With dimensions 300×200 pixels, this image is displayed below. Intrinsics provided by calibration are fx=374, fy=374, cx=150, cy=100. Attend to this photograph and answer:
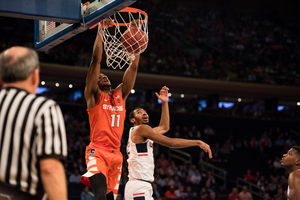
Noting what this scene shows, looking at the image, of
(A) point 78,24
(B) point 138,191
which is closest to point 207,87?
(B) point 138,191

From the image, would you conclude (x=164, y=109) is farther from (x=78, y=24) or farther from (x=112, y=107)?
(x=78, y=24)

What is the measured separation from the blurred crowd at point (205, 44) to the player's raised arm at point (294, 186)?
11.9 meters

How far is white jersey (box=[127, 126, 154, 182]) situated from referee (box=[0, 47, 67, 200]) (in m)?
3.01

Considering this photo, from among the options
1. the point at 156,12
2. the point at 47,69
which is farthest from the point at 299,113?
the point at 47,69

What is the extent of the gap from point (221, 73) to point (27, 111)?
53.5 feet

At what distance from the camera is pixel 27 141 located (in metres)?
2.12

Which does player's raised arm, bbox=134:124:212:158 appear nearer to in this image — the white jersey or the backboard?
the white jersey

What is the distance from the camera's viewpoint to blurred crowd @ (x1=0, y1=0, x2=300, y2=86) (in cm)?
1614

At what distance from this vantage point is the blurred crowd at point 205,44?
1614 centimetres

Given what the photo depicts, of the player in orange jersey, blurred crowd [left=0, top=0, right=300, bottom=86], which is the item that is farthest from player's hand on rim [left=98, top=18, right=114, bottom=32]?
blurred crowd [left=0, top=0, right=300, bottom=86]

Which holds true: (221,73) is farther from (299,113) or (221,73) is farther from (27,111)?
(27,111)

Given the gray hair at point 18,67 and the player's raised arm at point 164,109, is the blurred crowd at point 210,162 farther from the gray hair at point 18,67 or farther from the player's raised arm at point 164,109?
the gray hair at point 18,67

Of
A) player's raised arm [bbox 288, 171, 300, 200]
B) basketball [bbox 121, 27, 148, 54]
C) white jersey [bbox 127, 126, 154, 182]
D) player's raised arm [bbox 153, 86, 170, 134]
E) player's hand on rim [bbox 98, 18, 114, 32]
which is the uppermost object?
player's hand on rim [bbox 98, 18, 114, 32]

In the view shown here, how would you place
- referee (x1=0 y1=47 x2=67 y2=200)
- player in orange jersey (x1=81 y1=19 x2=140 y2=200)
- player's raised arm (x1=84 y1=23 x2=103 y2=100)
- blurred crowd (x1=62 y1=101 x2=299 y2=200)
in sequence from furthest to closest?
blurred crowd (x1=62 y1=101 x2=299 y2=200), player's raised arm (x1=84 y1=23 x2=103 y2=100), player in orange jersey (x1=81 y1=19 x2=140 y2=200), referee (x1=0 y1=47 x2=67 y2=200)
